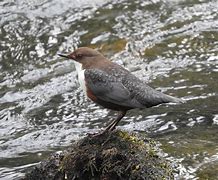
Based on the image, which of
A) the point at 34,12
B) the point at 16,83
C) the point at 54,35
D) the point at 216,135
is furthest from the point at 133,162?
the point at 34,12

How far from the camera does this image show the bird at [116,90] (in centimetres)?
422

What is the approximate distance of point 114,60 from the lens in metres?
7.76

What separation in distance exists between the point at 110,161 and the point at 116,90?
0.55 meters

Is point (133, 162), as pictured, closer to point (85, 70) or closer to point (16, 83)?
point (85, 70)

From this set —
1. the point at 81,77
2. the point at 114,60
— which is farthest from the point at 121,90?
the point at 114,60

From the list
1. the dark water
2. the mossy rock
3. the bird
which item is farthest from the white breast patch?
the dark water

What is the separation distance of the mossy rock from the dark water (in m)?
0.38

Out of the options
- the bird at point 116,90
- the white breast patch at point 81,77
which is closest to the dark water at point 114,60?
the bird at point 116,90

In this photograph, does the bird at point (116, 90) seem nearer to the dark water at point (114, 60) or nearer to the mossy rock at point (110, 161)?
the mossy rock at point (110, 161)

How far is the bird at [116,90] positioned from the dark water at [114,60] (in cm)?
61

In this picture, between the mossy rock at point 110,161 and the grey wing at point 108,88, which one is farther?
the grey wing at point 108,88

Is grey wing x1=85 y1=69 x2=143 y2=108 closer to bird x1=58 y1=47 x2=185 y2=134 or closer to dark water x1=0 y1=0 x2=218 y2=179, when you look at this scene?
bird x1=58 y1=47 x2=185 y2=134

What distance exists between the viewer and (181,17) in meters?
8.74

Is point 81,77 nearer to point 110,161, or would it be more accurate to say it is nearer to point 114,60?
point 110,161
